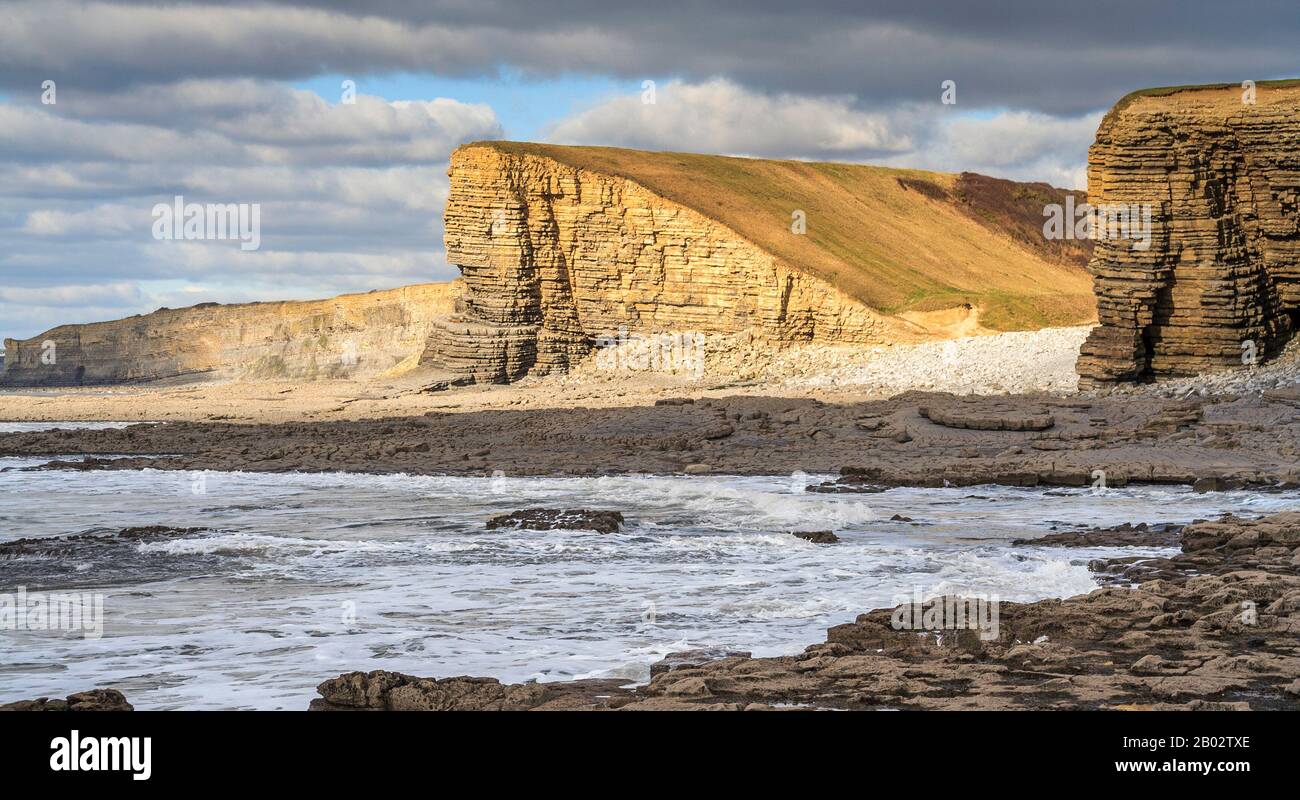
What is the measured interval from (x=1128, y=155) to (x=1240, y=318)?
4080mm

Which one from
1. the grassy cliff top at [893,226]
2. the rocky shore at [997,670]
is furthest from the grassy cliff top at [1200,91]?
the rocky shore at [997,670]

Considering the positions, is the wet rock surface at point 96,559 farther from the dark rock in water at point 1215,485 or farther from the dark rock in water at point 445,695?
the dark rock in water at point 1215,485

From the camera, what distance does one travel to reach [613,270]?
40.7 m

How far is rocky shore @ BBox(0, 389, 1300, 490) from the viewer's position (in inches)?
790

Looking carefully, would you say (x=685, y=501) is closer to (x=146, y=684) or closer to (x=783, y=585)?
(x=783, y=585)

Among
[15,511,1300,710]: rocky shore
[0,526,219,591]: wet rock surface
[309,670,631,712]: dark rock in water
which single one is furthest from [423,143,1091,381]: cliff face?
[309,670,631,712]: dark rock in water

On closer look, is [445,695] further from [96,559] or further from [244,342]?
[244,342]

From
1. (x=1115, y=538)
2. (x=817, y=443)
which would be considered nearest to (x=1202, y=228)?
(x=817, y=443)

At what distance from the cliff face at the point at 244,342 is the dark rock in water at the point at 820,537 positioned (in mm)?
39770

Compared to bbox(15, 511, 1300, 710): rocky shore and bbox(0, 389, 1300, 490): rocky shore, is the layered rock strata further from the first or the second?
bbox(15, 511, 1300, 710): rocky shore

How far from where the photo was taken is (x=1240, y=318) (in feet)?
88.7

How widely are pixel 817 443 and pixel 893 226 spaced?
2977cm
